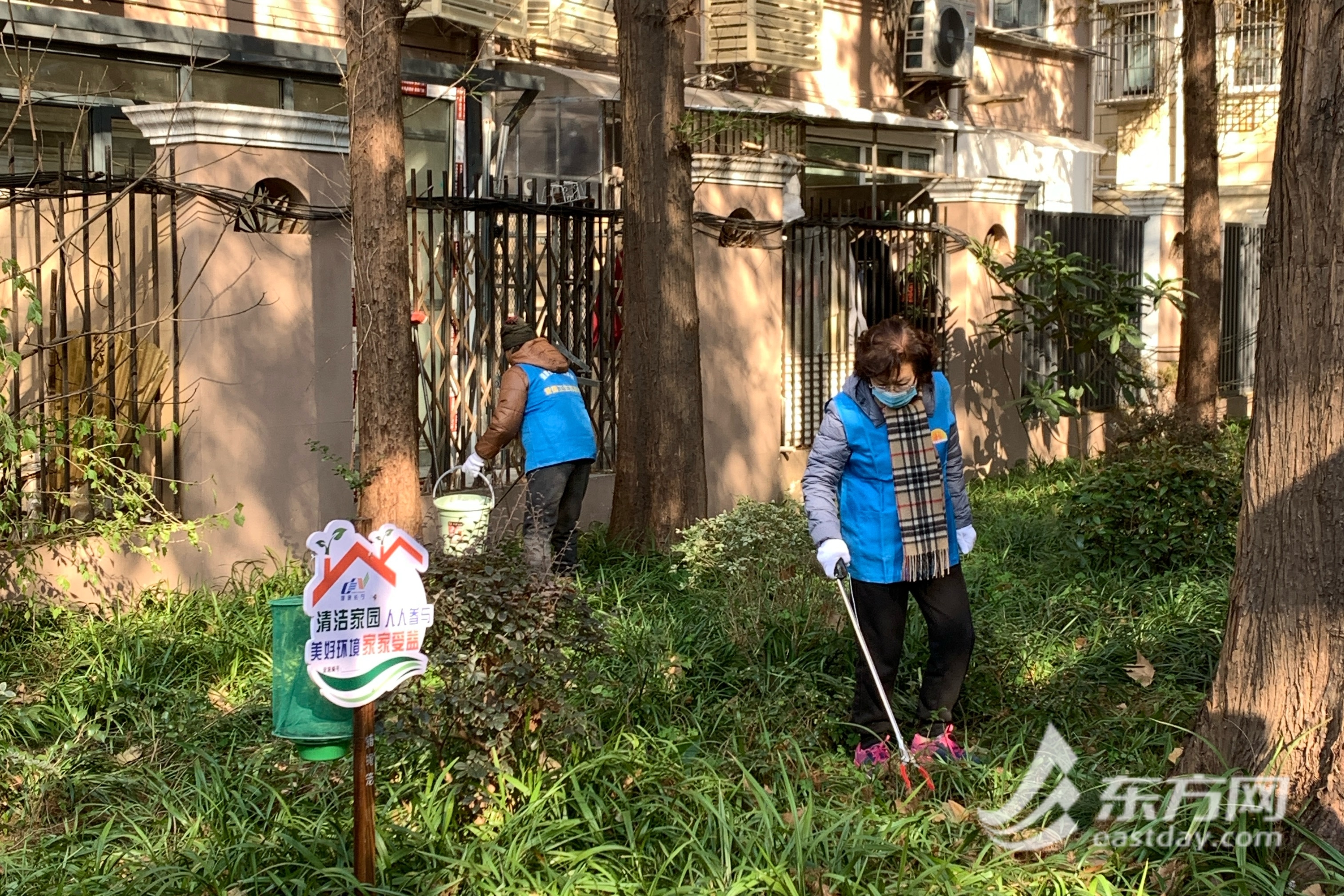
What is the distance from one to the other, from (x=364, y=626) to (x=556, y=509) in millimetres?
4298

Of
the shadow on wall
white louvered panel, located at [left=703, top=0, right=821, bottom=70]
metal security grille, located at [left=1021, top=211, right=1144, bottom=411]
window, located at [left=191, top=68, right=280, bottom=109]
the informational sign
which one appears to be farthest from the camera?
white louvered panel, located at [left=703, top=0, right=821, bottom=70]

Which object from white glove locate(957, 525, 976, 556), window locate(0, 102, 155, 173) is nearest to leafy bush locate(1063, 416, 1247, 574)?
white glove locate(957, 525, 976, 556)

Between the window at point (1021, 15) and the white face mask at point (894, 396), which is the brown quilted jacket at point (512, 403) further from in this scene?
the window at point (1021, 15)

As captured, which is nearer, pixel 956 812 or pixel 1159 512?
pixel 956 812

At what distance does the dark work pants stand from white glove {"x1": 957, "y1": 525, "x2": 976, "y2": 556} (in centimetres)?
255

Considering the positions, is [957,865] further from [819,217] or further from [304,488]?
[819,217]

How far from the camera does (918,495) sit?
17.6 ft

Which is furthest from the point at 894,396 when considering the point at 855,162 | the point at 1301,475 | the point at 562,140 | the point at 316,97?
the point at 855,162

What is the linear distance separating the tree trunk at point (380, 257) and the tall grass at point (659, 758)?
2.82 feet

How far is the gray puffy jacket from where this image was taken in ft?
17.5

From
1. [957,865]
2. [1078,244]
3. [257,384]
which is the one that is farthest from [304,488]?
[1078,244]

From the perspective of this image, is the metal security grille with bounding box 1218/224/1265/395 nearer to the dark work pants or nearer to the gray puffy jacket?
the dark work pants

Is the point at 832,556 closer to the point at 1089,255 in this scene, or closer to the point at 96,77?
the point at 96,77

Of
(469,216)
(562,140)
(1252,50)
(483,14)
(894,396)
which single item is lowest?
(894,396)
